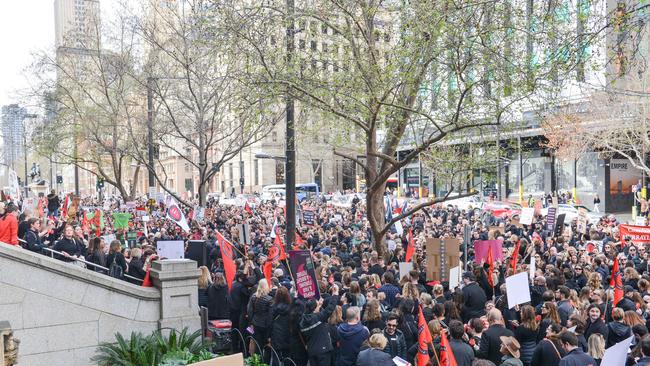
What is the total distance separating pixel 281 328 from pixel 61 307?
3081mm

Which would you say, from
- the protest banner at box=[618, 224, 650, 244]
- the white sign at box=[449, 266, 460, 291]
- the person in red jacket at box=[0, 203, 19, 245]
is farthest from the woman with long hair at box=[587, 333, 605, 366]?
the person in red jacket at box=[0, 203, 19, 245]

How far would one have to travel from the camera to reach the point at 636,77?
30.2m

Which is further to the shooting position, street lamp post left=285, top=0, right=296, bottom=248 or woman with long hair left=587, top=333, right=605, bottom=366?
street lamp post left=285, top=0, right=296, bottom=248

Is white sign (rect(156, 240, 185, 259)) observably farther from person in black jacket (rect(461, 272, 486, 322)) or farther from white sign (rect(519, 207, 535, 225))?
white sign (rect(519, 207, 535, 225))

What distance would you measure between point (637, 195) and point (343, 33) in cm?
3392

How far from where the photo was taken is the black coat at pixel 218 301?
10875mm

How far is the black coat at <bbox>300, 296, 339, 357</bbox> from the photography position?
8.34 metres

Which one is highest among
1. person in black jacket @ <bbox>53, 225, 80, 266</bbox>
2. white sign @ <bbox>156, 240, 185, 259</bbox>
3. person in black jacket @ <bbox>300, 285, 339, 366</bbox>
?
person in black jacket @ <bbox>53, 225, 80, 266</bbox>

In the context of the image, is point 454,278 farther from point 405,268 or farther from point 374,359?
point 374,359

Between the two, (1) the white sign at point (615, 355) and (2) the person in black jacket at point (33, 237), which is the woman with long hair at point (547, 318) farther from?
(2) the person in black jacket at point (33, 237)

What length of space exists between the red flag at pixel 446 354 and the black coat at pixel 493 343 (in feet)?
2.24

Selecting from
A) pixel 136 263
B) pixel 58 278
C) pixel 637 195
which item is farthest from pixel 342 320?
pixel 637 195

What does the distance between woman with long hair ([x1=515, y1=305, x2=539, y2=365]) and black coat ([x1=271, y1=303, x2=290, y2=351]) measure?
3193mm

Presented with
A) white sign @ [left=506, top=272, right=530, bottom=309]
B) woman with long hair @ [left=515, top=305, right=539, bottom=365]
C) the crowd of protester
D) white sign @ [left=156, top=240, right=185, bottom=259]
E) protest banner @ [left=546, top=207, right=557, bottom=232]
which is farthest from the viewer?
protest banner @ [left=546, top=207, right=557, bottom=232]
